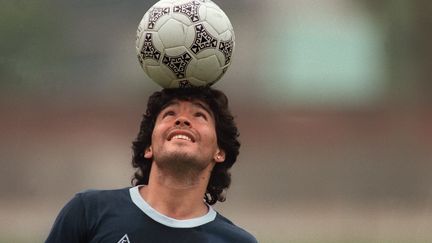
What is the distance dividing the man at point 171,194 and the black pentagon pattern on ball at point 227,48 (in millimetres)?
133

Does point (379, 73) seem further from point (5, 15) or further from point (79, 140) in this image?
point (5, 15)

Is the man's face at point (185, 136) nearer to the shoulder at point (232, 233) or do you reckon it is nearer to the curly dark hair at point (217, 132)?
the curly dark hair at point (217, 132)

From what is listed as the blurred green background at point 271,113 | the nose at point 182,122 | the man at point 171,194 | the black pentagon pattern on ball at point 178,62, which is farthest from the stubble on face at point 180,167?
the blurred green background at point 271,113

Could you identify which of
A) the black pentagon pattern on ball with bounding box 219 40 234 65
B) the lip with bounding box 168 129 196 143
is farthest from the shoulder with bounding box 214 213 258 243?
the black pentagon pattern on ball with bounding box 219 40 234 65

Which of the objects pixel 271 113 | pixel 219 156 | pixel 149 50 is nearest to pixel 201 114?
pixel 219 156

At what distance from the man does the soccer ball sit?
7 centimetres

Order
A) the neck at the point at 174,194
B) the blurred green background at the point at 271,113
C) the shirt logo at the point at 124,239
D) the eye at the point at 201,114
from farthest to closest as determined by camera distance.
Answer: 1. the blurred green background at the point at 271,113
2. the eye at the point at 201,114
3. the neck at the point at 174,194
4. the shirt logo at the point at 124,239

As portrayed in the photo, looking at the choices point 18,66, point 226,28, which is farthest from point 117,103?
point 226,28

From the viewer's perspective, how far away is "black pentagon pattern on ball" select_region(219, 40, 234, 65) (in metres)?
3.11

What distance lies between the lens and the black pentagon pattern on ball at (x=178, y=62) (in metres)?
3.04

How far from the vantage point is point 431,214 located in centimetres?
700

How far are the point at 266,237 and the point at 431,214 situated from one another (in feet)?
4.56

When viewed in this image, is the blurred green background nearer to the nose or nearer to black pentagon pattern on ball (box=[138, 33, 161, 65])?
black pentagon pattern on ball (box=[138, 33, 161, 65])

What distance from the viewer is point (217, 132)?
3.14m
